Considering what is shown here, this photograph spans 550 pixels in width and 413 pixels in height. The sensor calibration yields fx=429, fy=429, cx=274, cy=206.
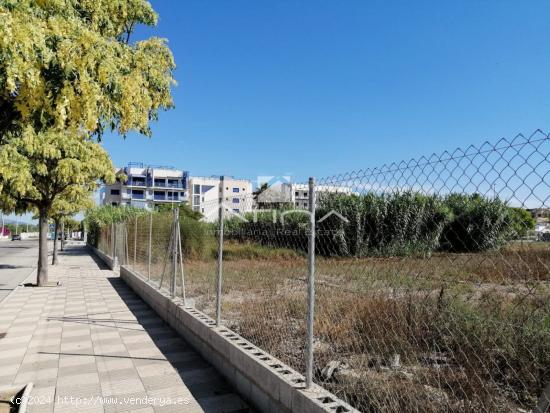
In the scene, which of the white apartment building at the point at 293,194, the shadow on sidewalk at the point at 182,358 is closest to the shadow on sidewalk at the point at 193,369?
the shadow on sidewalk at the point at 182,358

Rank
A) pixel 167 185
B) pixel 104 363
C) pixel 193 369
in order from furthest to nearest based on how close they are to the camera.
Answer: pixel 167 185
pixel 104 363
pixel 193 369

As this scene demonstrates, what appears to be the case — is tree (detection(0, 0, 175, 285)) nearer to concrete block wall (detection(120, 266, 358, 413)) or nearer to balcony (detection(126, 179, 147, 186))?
concrete block wall (detection(120, 266, 358, 413))

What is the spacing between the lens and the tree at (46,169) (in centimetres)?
808

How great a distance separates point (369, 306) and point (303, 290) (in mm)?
2451

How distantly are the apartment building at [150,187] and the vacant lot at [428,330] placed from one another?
3101 inches

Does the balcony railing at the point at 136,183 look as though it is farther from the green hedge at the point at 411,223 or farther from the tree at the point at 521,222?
the tree at the point at 521,222

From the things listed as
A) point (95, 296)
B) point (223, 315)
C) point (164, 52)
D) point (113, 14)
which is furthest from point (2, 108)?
point (95, 296)

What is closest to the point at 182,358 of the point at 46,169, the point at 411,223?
the point at 411,223

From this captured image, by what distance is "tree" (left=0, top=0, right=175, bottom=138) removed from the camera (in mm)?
3168

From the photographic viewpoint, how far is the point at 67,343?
5793 millimetres

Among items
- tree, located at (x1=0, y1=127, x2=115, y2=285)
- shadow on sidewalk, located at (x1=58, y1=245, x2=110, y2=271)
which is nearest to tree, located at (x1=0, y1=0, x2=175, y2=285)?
tree, located at (x1=0, y1=127, x2=115, y2=285)

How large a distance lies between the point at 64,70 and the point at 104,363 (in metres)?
3.23

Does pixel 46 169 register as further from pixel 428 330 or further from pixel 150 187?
pixel 150 187

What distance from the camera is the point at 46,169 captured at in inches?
377
